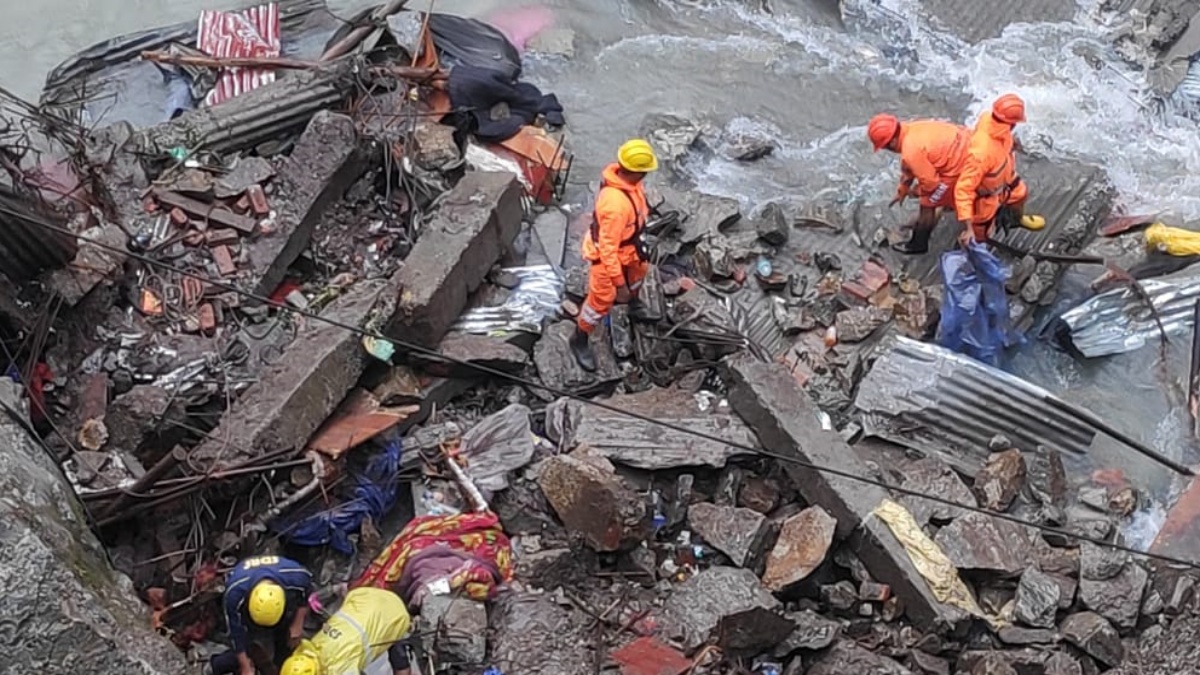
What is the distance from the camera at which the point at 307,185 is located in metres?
8.88

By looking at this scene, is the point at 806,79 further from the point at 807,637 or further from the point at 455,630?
the point at 455,630

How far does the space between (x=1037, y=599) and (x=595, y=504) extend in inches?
99.4

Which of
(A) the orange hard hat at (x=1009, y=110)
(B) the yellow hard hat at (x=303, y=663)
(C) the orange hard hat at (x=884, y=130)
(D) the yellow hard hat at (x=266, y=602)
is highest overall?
(A) the orange hard hat at (x=1009, y=110)

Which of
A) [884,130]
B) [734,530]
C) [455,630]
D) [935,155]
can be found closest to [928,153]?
[935,155]

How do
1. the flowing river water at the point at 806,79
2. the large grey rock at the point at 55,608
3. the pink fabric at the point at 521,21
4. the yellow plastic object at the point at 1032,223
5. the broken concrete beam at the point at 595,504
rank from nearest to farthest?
the large grey rock at the point at 55,608, the broken concrete beam at the point at 595,504, the yellow plastic object at the point at 1032,223, the flowing river water at the point at 806,79, the pink fabric at the point at 521,21

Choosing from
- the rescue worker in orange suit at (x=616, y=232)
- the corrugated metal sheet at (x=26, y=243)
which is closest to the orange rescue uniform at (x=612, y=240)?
the rescue worker in orange suit at (x=616, y=232)

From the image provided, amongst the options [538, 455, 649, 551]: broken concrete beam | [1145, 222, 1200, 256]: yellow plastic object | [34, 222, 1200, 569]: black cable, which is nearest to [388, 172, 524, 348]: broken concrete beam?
[34, 222, 1200, 569]: black cable

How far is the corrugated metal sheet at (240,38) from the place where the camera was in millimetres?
10289

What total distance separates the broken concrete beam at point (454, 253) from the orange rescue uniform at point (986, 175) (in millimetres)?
3111

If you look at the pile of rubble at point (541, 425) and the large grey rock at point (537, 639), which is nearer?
the large grey rock at point (537, 639)

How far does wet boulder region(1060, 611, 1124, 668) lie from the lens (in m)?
6.81

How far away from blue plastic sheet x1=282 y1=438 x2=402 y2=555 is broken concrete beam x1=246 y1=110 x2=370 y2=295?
177cm

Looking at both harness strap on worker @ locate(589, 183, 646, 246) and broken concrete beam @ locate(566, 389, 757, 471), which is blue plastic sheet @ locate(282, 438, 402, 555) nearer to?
broken concrete beam @ locate(566, 389, 757, 471)

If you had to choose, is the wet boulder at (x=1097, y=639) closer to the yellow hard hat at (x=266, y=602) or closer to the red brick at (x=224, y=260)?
the yellow hard hat at (x=266, y=602)
